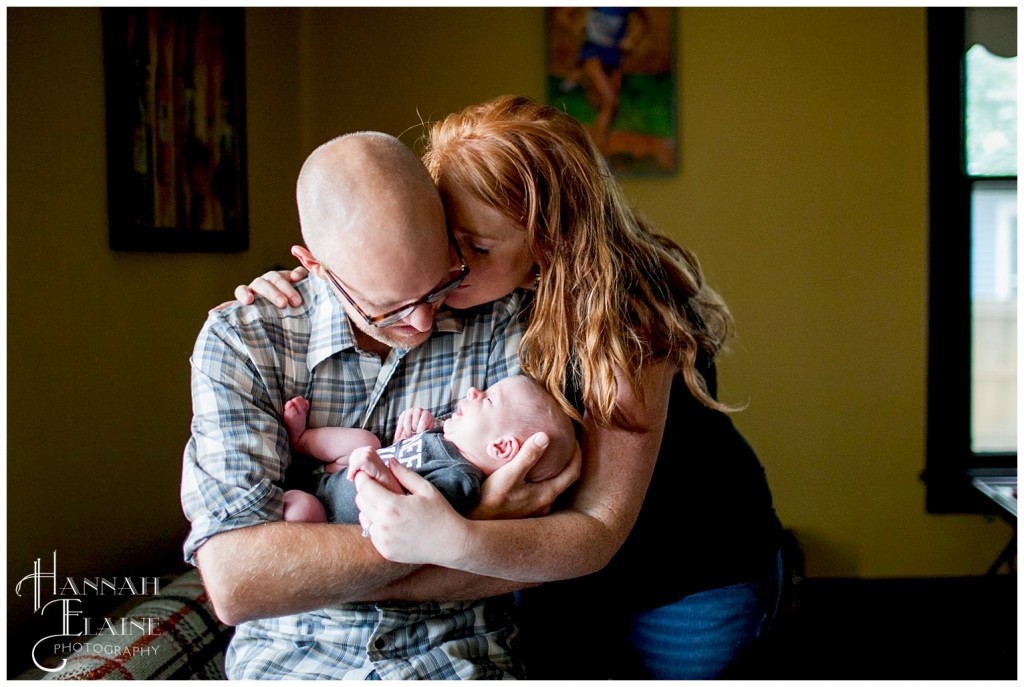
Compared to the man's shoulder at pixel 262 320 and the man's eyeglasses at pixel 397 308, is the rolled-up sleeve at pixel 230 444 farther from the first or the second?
the man's eyeglasses at pixel 397 308

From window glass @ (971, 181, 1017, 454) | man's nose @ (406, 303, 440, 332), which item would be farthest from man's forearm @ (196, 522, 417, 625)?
window glass @ (971, 181, 1017, 454)

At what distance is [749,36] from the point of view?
3.77 meters

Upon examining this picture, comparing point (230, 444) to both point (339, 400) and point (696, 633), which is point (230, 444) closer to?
point (339, 400)

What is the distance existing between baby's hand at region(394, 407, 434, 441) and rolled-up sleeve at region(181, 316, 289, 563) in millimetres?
198

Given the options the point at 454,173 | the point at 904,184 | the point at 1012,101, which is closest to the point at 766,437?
the point at 904,184

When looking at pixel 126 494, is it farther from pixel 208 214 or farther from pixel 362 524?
pixel 362 524

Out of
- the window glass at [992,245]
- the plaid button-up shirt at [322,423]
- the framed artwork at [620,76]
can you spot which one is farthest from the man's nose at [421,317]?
the window glass at [992,245]

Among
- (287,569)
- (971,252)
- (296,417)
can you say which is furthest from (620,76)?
(287,569)

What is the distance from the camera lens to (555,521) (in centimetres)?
138

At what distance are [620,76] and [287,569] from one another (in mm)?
3029

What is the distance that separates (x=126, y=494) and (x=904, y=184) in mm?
3365

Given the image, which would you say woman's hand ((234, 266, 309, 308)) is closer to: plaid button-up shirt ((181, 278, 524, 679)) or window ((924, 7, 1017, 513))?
plaid button-up shirt ((181, 278, 524, 679))

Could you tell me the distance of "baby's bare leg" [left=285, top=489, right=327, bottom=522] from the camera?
1.35m

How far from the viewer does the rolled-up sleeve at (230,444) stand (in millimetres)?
1301
